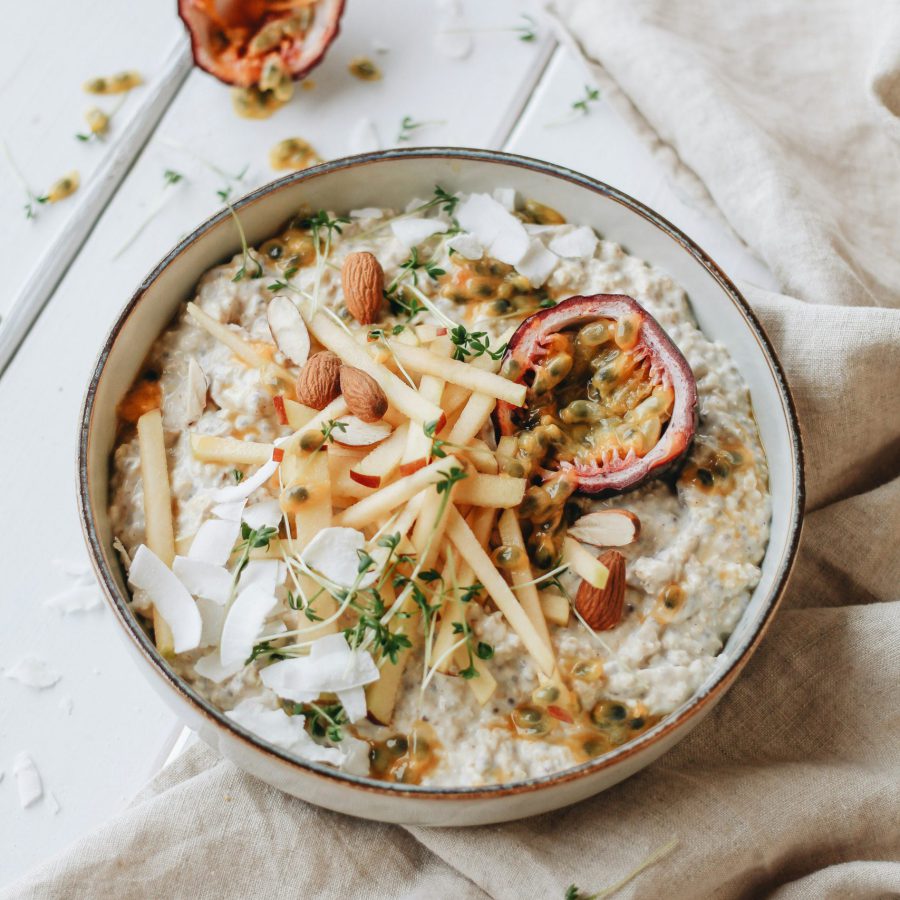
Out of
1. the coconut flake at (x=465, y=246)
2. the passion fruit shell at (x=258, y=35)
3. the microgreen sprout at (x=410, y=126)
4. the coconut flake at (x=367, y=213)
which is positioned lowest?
the microgreen sprout at (x=410, y=126)

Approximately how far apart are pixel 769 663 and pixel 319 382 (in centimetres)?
121

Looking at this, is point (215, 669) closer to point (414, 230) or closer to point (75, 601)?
point (75, 601)

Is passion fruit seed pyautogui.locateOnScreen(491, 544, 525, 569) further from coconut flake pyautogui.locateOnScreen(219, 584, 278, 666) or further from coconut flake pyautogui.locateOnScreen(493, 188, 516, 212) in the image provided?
coconut flake pyautogui.locateOnScreen(493, 188, 516, 212)

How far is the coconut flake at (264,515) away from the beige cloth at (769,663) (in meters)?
0.58

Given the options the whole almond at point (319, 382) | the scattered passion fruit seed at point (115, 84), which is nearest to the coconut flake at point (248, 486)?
the whole almond at point (319, 382)

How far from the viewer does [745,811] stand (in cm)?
245

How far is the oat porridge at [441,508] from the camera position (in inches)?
87.8

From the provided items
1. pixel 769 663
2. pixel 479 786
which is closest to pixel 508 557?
pixel 479 786

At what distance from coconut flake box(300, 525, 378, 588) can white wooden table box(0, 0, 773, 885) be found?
72 cm

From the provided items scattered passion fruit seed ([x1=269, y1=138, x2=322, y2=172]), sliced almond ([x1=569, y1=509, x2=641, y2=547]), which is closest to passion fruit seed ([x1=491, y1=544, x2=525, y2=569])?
sliced almond ([x1=569, y1=509, x2=641, y2=547])

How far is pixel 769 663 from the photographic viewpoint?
2658 millimetres

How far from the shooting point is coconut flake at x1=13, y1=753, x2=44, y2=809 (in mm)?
2598

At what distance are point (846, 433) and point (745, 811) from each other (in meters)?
0.91

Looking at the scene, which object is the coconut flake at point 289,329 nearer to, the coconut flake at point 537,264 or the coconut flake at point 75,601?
the coconut flake at point 537,264
